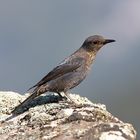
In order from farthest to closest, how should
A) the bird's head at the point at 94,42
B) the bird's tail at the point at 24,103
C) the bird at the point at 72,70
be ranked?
Answer: the bird's head at the point at 94,42 < the bird at the point at 72,70 < the bird's tail at the point at 24,103

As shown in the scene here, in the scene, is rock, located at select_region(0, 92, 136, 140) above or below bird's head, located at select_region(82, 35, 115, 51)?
below

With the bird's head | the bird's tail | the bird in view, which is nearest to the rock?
the bird's tail

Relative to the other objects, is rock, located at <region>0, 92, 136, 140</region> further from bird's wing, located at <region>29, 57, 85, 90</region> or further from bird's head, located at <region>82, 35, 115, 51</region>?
bird's head, located at <region>82, 35, 115, 51</region>

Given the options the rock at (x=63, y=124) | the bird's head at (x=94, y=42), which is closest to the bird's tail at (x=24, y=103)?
the rock at (x=63, y=124)

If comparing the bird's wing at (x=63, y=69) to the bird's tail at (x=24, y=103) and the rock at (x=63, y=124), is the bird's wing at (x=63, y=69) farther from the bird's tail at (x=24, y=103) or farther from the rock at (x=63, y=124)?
the rock at (x=63, y=124)

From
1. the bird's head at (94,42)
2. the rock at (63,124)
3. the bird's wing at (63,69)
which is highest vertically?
the bird's head at (94,42)

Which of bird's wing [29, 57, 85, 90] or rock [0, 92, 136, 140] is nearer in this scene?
rock [0, 92, 136, 140]

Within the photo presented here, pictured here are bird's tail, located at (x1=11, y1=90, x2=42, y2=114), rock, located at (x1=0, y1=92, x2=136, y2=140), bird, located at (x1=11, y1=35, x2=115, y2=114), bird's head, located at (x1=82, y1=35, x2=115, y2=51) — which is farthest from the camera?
bird's head, located at (x1=82, y1=35, x2=115, y2=51)

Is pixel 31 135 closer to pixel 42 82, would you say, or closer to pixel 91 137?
pixel 91 137
